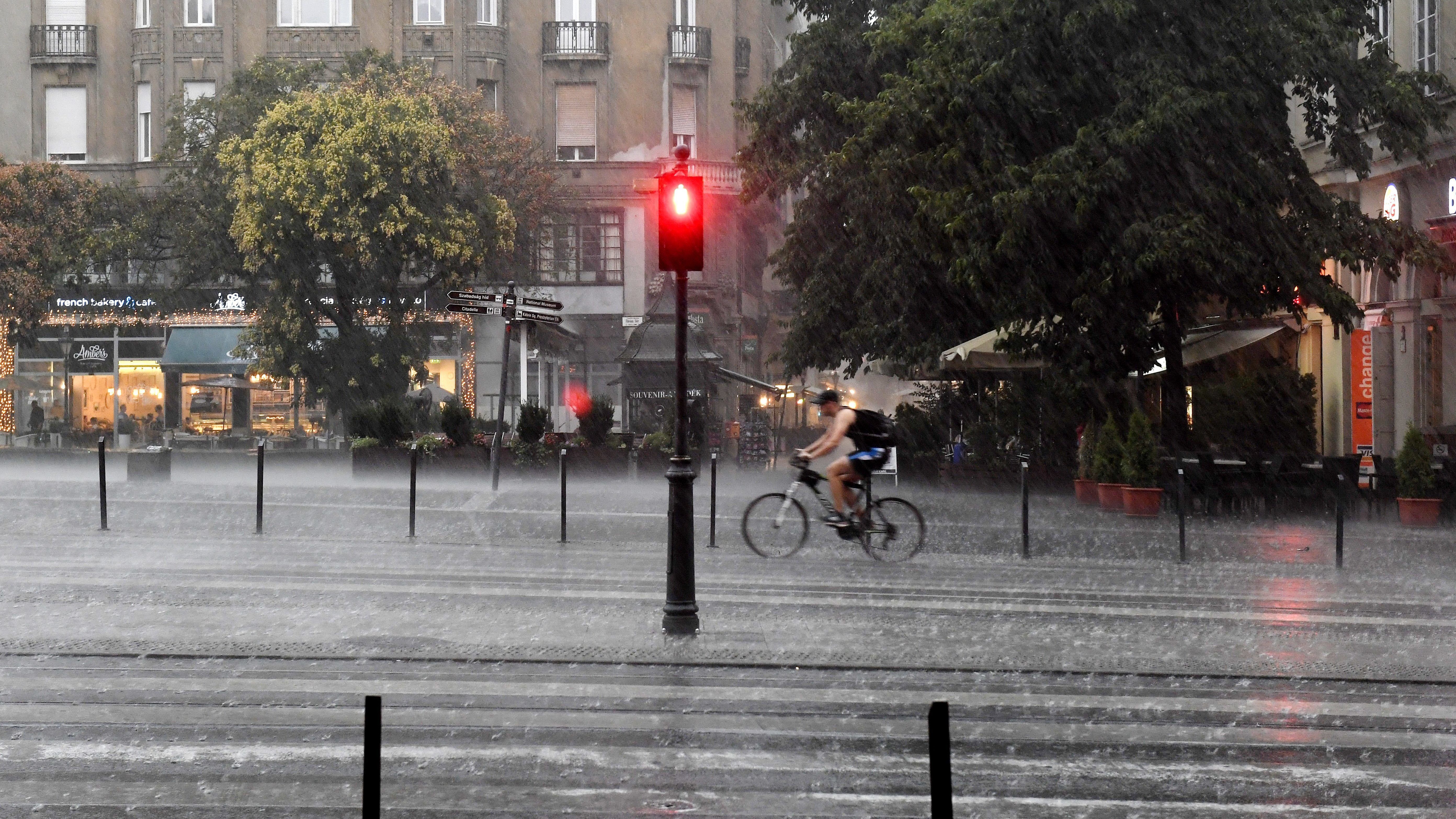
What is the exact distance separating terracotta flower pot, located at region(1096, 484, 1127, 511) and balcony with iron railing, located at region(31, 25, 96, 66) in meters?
35.9

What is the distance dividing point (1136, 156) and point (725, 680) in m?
14.3

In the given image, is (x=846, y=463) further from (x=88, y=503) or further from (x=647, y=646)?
(x=88, y=503)

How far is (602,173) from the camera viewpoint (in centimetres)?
4784

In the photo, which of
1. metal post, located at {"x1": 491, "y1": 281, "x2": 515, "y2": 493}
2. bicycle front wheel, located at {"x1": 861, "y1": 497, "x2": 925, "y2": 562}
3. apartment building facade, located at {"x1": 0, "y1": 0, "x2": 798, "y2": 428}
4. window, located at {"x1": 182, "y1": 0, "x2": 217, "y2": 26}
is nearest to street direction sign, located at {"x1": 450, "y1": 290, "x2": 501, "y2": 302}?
metal post, located at {"x1": 491, "y1": 281, "x2": 515, "y2": 493}

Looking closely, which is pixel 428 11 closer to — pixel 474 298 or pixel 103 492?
pixel 474 298

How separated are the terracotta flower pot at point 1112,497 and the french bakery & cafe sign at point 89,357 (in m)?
35.0

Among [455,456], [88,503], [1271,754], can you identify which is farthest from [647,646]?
[455,456]

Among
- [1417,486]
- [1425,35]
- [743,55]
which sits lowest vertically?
[1417,486]

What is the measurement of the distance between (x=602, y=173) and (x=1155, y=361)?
85.9 ft

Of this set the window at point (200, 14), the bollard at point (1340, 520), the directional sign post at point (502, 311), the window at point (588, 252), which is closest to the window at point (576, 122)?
the window at point (588, 252)

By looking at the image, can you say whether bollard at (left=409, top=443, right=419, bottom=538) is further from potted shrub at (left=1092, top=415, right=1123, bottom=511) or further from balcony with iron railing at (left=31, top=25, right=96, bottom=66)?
balcony with iron railing at (left=31, top=25, right=96, bottom=66)

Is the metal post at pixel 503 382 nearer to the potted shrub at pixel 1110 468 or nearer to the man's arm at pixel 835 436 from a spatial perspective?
the potted shrub at pixel 1110 468

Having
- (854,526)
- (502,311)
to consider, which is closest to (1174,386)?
(854,526)

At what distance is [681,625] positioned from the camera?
412 inches
